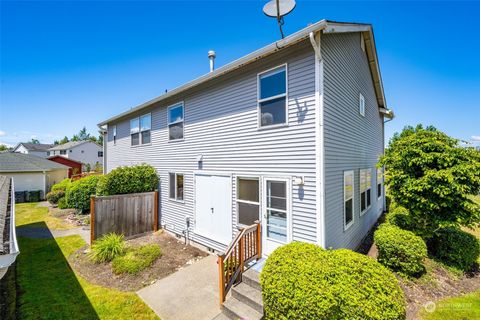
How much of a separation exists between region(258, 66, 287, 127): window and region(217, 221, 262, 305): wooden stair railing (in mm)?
2795

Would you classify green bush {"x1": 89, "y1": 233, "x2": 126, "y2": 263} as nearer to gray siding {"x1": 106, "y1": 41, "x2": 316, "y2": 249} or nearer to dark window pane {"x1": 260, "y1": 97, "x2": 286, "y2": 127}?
gray siding {"x1": 106, "y1": 41, "x2": 316, "y2": 249}

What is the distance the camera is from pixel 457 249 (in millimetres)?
5805

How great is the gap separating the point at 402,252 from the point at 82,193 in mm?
15986

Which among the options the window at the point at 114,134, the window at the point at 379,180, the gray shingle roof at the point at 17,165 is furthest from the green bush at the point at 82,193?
the window at the point at 379,180

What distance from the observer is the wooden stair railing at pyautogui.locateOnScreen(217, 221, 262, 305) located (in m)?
4.24

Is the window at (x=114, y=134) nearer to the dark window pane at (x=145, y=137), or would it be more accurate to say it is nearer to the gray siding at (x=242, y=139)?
the dark window pane at (x=145, y=137)

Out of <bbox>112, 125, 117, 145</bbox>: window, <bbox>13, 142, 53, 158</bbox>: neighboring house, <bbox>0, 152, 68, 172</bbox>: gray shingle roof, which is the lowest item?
<bbox>0, 152, 68, 172</bbox>: gray shingle roof

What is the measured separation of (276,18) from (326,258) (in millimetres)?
5561

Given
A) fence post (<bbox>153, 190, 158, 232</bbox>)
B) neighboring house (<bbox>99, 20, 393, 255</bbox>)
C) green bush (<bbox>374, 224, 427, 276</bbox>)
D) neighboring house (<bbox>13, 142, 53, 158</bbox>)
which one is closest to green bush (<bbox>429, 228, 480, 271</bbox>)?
green bush (<bbox>374, 224, 427, 276</bbox>)

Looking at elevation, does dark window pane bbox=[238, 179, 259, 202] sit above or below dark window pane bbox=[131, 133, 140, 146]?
below

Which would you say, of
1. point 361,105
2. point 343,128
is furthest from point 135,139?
point 361,105

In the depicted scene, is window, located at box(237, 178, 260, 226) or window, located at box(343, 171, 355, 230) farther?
window, located at box(343, 171, 355, 230)

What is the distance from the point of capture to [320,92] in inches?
179

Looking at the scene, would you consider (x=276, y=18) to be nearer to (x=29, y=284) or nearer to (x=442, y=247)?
(x=442, y=247)
